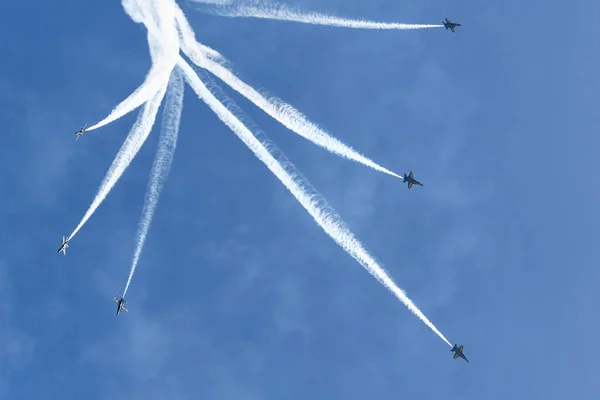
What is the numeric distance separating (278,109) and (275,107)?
303 mm

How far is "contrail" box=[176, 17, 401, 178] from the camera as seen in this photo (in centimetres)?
4994

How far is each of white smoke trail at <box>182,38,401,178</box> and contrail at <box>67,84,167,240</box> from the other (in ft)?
19.0

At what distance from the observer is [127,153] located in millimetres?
48875

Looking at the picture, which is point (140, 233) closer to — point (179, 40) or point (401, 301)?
point (179, 40)

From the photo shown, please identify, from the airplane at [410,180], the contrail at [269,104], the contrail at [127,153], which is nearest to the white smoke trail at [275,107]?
the contrail at [269,104]

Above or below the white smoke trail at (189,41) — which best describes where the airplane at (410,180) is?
below

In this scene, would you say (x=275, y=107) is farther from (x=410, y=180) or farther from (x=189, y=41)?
(x=410, y=180)

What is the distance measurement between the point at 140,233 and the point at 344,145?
1740 cm

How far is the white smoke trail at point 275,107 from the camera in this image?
49906 millimetres

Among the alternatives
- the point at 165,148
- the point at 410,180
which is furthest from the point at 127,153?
the point at 410,180

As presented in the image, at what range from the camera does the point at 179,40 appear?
51031 millimetres

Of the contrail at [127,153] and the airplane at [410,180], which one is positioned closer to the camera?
the contrail at [127,153]

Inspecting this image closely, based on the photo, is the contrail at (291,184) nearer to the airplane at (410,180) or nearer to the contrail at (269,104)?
the contrail at (269,104)

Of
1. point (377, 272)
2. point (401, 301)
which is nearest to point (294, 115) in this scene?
point (377, 272)
